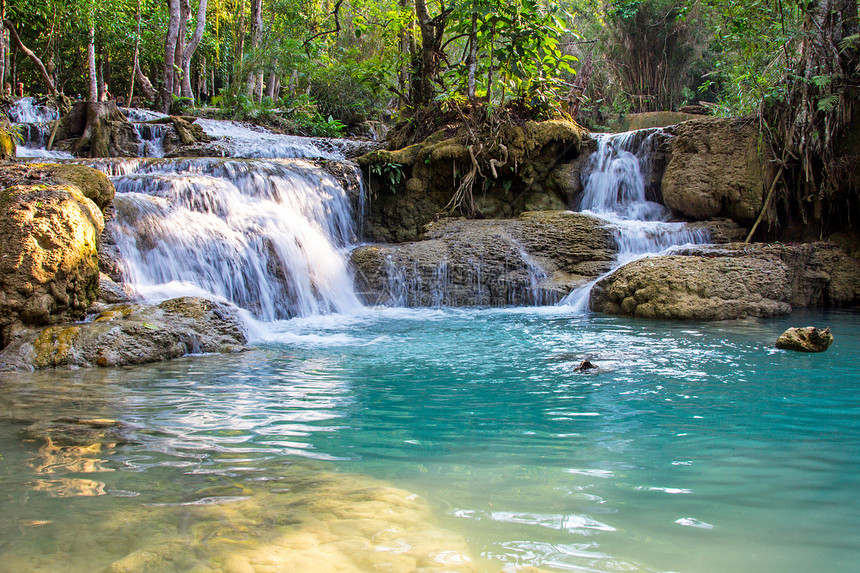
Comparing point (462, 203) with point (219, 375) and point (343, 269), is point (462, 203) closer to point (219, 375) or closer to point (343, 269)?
point (343, 269)

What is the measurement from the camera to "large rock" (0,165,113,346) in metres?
5.20

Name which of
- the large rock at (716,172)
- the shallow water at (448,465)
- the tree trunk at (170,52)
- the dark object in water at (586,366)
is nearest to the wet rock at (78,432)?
the shallow water at (448,465)

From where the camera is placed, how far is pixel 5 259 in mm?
5199

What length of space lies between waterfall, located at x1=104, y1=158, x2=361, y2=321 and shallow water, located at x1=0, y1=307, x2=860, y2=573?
10.5 ft

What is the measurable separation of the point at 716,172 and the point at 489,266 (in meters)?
4.69

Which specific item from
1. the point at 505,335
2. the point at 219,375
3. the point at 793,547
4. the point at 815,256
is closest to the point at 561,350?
the point at 505,335

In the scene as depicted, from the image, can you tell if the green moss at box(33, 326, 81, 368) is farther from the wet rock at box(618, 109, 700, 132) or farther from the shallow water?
the wet rock at box(618, 109, 700, 132)

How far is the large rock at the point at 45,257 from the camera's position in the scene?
5.20m

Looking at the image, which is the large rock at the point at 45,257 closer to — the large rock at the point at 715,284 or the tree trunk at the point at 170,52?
the large rock at the point at 715,284

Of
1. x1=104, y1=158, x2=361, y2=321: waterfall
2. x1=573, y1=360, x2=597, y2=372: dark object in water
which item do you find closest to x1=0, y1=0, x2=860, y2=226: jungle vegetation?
x1=104, y1=158, x2=361, y2=321: waterfall

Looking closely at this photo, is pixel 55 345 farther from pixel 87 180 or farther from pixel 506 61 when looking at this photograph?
pixel 506 61

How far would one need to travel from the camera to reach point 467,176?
11609 millimetres

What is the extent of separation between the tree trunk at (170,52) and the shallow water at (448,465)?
16.8m

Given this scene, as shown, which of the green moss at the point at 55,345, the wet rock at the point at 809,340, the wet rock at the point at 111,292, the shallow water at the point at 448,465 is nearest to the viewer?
the shallow water at the point at 448,465
